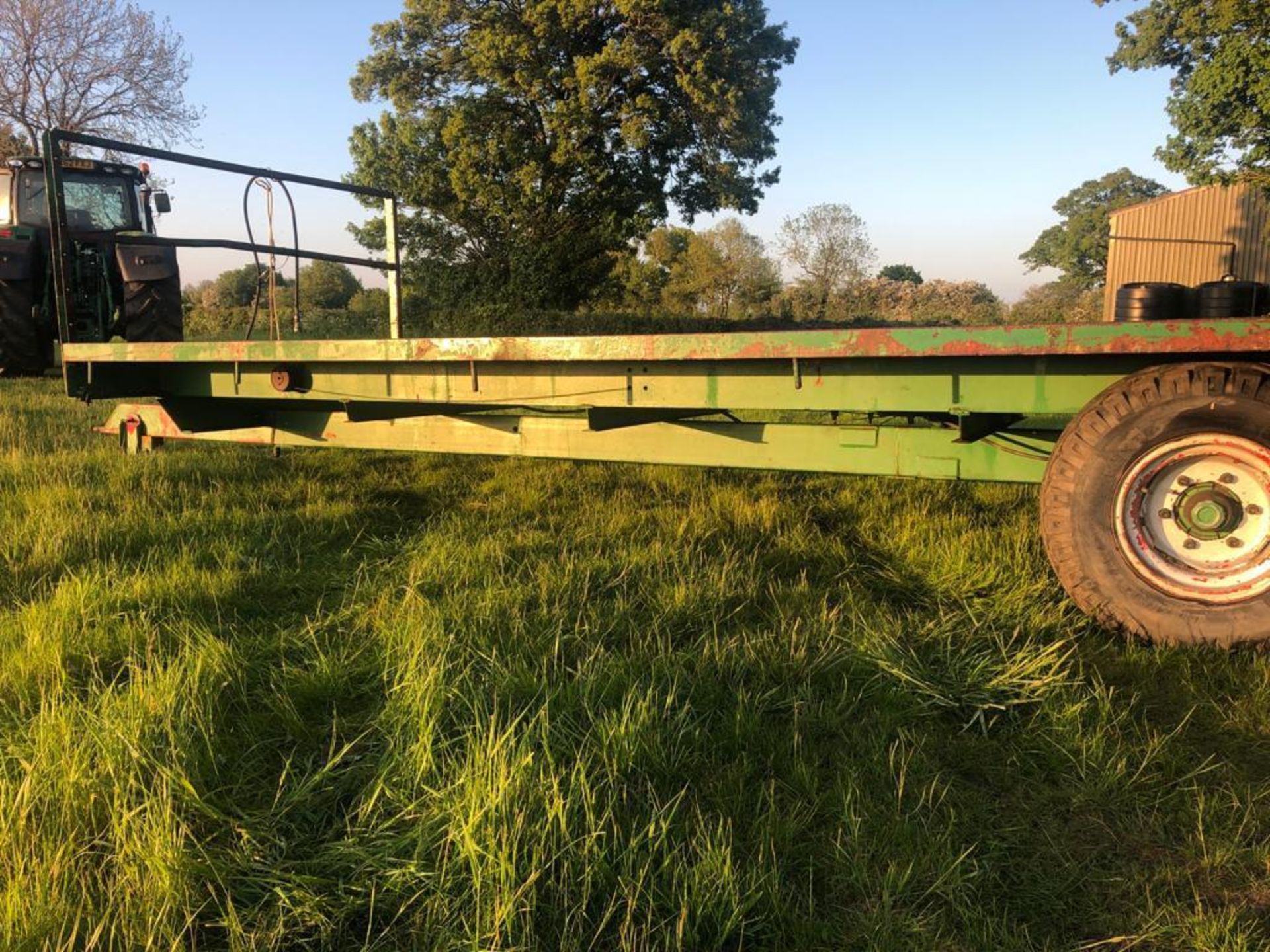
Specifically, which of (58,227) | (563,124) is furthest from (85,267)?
(563,124)

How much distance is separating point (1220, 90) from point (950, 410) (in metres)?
19.7

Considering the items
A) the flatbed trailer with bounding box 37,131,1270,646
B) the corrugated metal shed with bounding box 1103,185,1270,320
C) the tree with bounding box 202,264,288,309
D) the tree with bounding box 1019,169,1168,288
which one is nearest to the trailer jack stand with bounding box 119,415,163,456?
the flatbed trailer with bounding box 37,131,1270,646

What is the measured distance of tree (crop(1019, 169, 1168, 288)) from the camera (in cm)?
5878

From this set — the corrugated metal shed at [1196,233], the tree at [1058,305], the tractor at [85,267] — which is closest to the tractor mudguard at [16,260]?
the tractor at [85,267]

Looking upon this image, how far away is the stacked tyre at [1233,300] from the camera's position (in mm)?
2637

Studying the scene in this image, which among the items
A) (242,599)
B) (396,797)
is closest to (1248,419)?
(396,797)

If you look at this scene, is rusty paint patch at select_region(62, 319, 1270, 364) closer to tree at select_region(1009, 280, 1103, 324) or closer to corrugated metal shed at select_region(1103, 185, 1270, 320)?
tree at select_region(1009, 280, 1103, 324)

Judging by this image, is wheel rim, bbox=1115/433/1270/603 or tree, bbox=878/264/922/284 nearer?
wheel rim, bbox=1115/433/1270/603

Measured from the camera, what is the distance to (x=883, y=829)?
1666 millimetres

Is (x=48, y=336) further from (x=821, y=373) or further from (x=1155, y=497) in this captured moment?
(x=1155, y=497)

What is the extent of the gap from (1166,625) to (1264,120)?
1967 cm

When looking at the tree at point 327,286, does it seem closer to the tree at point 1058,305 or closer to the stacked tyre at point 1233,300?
the tree at point 1058,305

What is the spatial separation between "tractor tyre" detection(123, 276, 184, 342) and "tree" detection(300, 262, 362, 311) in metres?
39.0

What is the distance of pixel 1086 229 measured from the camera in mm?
61281
